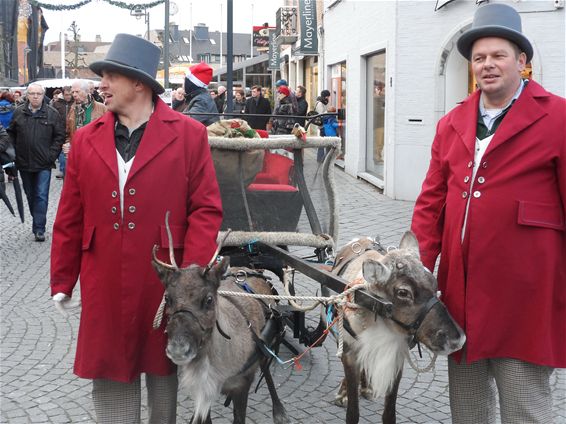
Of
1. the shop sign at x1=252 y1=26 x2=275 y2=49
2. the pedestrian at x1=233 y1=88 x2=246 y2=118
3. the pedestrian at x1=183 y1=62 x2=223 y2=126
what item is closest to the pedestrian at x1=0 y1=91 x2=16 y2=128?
the pedestrian at x1=233 y1=88 x2=246 y2=118

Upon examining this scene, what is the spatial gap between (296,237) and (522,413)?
2.57 metres

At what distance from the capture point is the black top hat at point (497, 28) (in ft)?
11.0

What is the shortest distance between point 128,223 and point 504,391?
1843mm

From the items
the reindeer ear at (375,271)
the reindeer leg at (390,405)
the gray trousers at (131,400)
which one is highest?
the reindeer ear at (375,271)

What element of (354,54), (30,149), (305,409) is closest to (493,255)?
(305,409)

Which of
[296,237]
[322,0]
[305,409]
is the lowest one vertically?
[305,409]

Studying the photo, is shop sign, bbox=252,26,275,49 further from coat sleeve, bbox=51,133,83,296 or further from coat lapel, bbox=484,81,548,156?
coat lapel, bbox=484,81,548,156

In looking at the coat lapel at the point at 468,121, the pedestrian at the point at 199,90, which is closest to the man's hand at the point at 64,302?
the coat lapel at the point at 468,121

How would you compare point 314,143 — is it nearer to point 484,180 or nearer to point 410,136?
point 484,180

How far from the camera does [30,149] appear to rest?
11.1 m

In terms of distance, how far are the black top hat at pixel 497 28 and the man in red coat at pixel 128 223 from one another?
1.37m

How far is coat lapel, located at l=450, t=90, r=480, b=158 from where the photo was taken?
11.2ft

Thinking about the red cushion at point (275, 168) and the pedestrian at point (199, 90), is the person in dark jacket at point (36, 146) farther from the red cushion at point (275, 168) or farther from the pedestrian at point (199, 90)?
the red cushion at point (275, 168)

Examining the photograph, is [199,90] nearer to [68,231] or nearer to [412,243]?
[68,231]
